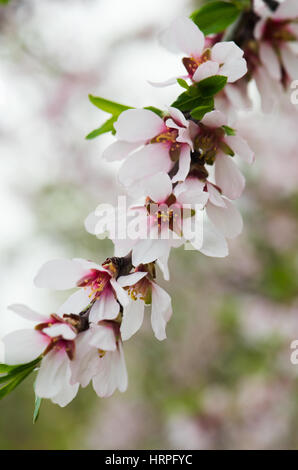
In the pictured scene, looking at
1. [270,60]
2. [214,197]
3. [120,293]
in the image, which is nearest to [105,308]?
[120,293]

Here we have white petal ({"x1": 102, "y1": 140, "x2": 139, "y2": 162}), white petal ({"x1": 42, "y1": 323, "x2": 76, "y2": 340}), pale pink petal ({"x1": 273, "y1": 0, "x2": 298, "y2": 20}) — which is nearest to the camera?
white petal ({"x1": 42, "y1": 323, "x2": 76, "y2": 340})

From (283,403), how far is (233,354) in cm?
59

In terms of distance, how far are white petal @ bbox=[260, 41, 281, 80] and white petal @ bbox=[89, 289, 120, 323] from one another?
384mm

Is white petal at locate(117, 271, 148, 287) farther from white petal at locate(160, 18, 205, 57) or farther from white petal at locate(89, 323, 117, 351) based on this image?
white petal at locate(160, 18, 205, 57)

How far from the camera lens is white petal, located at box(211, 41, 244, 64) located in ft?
1.28

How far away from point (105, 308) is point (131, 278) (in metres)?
0.03

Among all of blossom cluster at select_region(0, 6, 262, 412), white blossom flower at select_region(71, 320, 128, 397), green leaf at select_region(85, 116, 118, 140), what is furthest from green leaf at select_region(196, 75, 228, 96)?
white blossom flower at select_region(71, 320, 128, 397)

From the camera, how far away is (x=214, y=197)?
396 millimetres

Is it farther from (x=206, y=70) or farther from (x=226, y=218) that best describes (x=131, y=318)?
(x=206, y=70)

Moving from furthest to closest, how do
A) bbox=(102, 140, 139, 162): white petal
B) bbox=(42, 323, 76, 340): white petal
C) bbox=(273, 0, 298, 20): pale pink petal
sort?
bbox=(273, 0, 298, 20): pale pink petal
bbox=(102, 140, 139, 162): white petal
bbox=(42, 323, 76, 340): white petal

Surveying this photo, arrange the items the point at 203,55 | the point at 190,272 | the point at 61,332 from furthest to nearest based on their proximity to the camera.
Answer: the point at 190,272
the point at 203,55
the point at 61,332

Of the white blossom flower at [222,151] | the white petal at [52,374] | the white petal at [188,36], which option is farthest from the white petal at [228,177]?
the white petal at [52,374]

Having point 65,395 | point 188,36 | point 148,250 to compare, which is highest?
point 188,36
